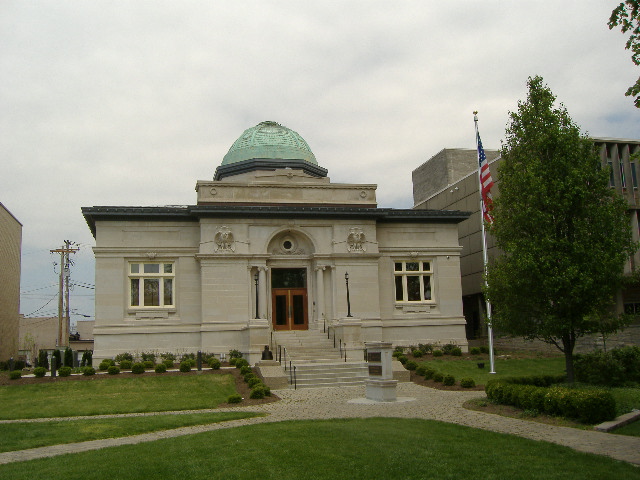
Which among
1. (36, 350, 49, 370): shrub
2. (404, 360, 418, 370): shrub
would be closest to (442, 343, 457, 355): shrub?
(404, 360, 418, 370): shrub

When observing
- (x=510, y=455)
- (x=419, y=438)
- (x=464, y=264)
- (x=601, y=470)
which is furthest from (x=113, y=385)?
(x=464, y=264)

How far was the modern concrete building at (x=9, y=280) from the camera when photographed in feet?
174

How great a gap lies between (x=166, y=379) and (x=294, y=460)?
17.0m

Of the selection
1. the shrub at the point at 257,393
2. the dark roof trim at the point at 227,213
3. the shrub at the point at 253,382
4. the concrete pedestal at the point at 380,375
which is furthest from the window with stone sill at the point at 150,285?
the concrete pedestal at the point at 380,375

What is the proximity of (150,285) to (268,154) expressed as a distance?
1291cm

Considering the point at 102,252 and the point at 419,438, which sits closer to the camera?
the point at 419,438

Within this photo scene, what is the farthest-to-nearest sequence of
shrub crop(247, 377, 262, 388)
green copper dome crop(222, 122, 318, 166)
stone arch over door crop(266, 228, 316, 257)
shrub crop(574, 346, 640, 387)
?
1. green copper dome crop(222, 122, 318, 166)
2. stone arch over door crop(266, 228, 316, 257)
3. shrub crop(247, 377, 262, 388)
4. shrub crop(574, 346, 640, 387)

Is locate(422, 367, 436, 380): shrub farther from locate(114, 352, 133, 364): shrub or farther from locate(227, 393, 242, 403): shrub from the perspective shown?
locate(114, 352, 133, 364): shrub

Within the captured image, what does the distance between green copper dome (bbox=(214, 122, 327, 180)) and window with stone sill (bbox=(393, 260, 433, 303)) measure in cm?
990

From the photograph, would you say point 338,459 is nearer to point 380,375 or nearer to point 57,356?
point 380,375

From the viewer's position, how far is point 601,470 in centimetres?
1097

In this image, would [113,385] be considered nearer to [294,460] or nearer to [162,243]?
[162,243]

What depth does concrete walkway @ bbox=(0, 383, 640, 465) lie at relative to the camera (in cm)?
1390

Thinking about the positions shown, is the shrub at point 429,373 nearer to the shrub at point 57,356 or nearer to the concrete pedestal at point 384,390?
the concrete pedestal at point 384,390
